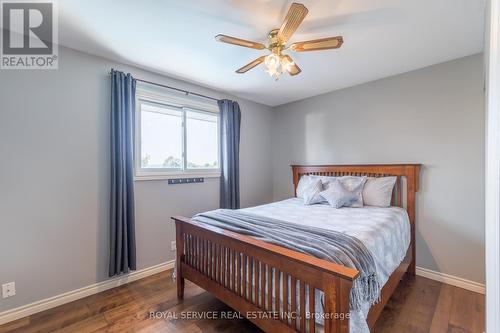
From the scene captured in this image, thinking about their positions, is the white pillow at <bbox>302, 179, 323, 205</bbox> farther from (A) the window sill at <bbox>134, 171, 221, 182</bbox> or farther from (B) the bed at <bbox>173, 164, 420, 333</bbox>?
(A) the window sill at <bbox>134, 171, 221, 182</bbox>

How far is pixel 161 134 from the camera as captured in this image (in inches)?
113

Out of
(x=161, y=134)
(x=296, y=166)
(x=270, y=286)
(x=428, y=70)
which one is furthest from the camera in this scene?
(x=296, y=166)

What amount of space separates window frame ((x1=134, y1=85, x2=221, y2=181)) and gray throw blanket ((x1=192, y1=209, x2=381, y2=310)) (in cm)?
123

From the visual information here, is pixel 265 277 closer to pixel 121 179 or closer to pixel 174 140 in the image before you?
pixel 121 179

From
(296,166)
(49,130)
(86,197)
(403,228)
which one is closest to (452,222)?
(403,228)

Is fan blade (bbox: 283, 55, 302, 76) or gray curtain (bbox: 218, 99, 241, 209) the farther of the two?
gray curtain (bbox: 218, 99, 241, 209)

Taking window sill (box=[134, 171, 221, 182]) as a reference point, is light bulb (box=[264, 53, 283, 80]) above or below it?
above

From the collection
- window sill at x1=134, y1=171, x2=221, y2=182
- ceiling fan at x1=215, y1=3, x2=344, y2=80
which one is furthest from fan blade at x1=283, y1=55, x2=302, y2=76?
window sill at x1=134, y1=171, x2=221, y2=182

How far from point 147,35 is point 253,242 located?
6.38 ft

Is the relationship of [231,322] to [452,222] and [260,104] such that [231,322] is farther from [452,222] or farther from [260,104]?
[260,104]

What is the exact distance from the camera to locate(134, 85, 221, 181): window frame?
2645mm

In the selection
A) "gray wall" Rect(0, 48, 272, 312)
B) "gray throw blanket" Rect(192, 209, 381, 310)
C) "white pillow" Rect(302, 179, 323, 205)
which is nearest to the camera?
"gray throw blanket" Rect(192, 209, 381, 310)

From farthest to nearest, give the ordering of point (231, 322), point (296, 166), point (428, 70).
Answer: point (296, 166) → point (428, 70) → point (231, 322)

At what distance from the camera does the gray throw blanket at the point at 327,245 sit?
134 cm
